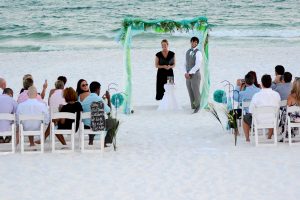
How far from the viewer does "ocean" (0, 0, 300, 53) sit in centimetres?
3916

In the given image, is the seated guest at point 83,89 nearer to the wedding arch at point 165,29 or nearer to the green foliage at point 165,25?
the wedding arch at point 165,29

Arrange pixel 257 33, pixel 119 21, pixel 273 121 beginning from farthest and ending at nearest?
pixel 119 21, pixel 257 33, pixel 273 121

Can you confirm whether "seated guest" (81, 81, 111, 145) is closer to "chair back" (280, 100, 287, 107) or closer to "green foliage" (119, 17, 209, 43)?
"chair back" (280, 100, 287, 107)

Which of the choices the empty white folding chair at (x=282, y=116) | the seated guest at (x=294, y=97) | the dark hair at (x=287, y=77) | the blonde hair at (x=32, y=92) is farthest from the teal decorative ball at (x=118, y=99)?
the seated guest at (x=294, y=97)

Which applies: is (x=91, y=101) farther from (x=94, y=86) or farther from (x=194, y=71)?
(x=194, y=71)

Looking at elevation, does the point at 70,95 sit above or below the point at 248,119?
above

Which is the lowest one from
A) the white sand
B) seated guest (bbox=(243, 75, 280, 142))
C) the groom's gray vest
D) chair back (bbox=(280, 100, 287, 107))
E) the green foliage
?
the white sand

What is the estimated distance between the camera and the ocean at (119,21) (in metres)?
39.2

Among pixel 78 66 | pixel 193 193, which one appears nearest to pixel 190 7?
pixel 78 66

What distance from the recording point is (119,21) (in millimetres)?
49750

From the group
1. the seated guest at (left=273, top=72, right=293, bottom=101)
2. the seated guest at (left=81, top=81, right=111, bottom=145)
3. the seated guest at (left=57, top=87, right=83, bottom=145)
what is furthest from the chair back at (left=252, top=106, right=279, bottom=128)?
the seated guest at (left=57, top=87, right=83, bottom=145)

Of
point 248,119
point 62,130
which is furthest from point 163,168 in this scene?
point 248,119

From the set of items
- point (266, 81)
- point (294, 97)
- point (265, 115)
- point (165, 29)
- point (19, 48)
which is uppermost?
point (165, 29)

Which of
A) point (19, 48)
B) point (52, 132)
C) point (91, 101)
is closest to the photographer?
point (52, 132)
